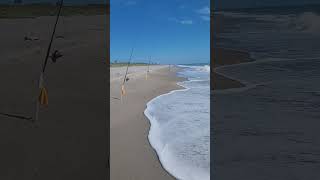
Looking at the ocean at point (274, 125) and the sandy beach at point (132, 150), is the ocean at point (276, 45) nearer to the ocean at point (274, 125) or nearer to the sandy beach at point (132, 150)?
the ocean at point (274, 125)

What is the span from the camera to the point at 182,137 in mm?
4258

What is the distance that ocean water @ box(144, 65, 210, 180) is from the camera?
322cm

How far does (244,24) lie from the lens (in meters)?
25.5
